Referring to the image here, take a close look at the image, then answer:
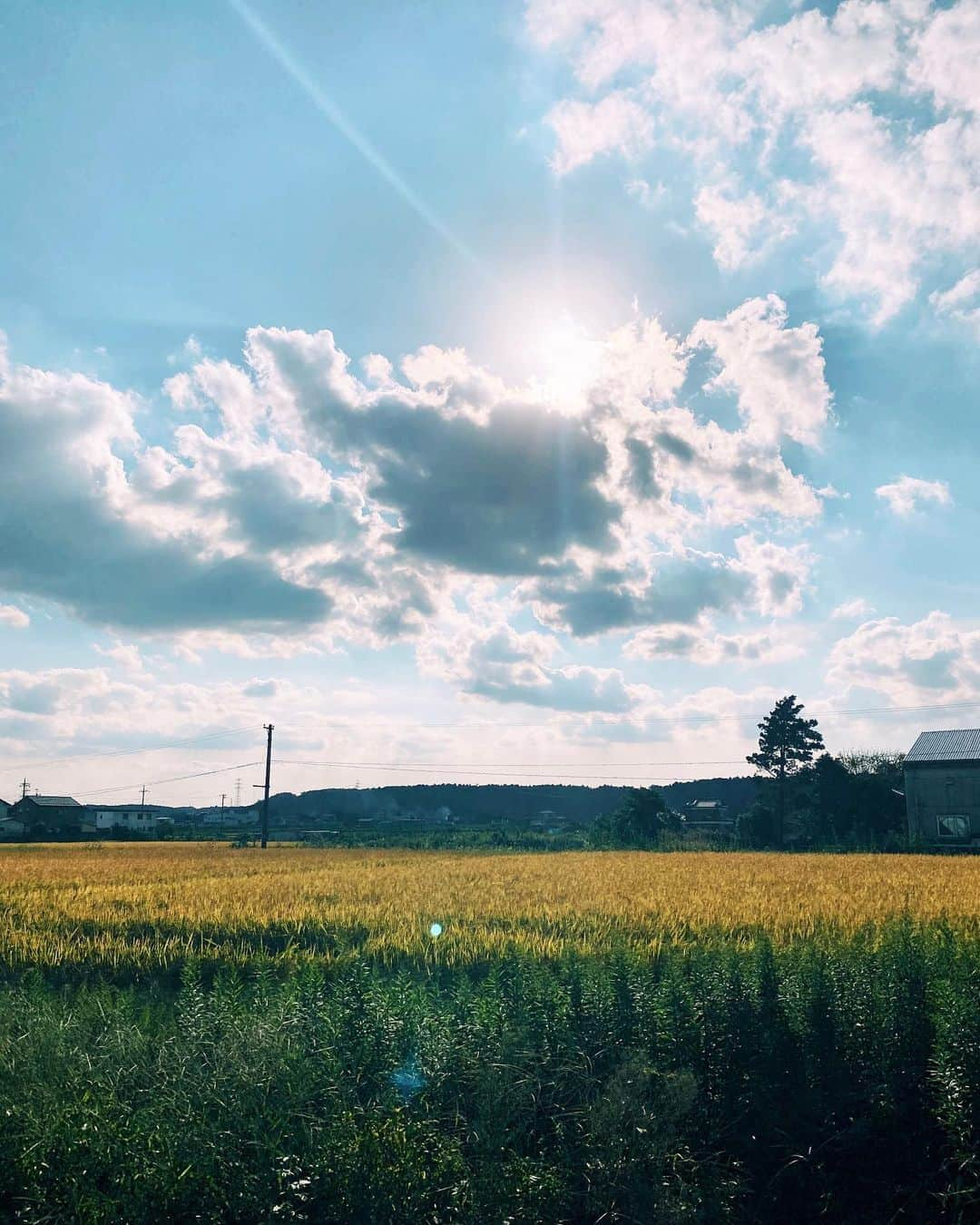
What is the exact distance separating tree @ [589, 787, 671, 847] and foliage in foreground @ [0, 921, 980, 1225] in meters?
58.3

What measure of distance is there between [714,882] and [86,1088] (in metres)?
20.7

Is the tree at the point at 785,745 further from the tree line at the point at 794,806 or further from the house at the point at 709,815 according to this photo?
the house at the point at 709,815

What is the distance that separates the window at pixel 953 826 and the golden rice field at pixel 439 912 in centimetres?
3722

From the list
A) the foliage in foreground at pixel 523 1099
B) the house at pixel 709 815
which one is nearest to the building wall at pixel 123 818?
the house at pixel 709 815

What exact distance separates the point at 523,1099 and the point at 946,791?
212 feet

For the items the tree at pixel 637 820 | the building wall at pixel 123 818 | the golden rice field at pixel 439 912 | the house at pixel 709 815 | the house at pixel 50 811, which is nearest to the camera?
the golden rice field at pixel 439 912

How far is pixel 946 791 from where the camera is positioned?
6331cm

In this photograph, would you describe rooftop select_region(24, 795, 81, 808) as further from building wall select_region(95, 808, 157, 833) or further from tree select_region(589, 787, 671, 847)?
tree select_region(589, 787, 671, 847)

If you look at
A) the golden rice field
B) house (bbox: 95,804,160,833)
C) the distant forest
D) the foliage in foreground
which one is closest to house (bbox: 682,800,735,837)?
the distant forest

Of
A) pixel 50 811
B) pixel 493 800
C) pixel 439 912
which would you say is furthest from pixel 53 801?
pixel 439 912

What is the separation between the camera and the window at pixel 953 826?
62062 mm

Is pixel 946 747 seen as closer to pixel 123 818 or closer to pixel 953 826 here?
pixel 953 826

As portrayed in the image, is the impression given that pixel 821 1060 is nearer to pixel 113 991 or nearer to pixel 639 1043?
pixel 639 1043

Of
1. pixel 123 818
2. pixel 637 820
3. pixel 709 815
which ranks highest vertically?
pixel 637 820
